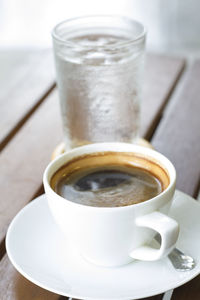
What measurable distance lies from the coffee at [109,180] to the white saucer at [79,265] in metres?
0.05

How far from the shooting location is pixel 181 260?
542 mm

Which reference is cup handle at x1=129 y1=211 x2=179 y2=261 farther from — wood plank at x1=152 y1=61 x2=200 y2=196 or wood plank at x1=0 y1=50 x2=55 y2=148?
wood plank at x1=0 y1=50 x2=55 y2=148

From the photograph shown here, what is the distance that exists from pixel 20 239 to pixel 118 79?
262 mm

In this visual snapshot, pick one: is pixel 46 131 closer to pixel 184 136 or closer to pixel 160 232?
pixel 184 136

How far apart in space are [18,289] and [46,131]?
1.17ft

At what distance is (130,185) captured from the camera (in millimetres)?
593

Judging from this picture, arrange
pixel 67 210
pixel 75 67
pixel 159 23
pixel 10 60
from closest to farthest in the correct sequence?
pixel 67 210 → pixel 75 67 → pixel 10 60 → pixel 159 23

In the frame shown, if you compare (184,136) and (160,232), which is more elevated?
(160,232)

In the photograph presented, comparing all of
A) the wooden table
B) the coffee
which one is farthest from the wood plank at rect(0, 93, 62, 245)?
the coffee

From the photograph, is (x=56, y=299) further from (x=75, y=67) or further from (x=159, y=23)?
(x=159, y=23)

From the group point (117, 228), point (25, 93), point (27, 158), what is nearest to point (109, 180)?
point (117, 228)

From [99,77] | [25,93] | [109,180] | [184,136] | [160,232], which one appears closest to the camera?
[160,232]

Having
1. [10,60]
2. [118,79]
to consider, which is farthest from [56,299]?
[10,60]

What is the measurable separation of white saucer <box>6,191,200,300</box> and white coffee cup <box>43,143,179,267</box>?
17mm
